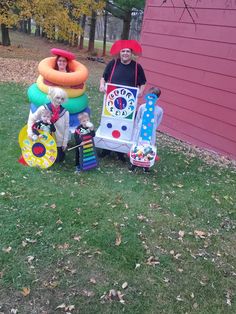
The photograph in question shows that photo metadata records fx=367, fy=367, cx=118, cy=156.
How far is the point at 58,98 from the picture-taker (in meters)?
5.70

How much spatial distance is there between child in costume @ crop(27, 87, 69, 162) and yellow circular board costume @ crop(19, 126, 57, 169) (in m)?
0.17

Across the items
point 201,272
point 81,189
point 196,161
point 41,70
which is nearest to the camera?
point 201,272

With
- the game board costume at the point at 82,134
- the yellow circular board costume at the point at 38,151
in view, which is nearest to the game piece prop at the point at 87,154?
the game board costume at the point at 82,134

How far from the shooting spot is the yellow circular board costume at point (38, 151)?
19.2 feet

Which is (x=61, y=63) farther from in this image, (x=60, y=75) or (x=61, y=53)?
(x=60, y=75)

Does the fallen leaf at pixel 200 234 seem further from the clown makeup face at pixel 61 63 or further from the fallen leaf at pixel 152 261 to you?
the clown makeup face at pixel 61 63

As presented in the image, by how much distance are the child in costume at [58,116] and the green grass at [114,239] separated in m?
0.43

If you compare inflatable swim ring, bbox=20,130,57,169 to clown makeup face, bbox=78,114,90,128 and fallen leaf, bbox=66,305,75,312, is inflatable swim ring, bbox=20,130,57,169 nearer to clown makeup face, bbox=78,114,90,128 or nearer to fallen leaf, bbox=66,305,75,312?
clown makeup face, bbox=78,114,90,128

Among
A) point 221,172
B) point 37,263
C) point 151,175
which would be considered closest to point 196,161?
point 221,172

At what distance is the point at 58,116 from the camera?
588 cm

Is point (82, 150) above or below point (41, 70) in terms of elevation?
below

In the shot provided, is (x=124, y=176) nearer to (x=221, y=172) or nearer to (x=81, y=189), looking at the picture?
(x=81, y=189)

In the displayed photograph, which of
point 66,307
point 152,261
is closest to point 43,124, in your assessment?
point 152,261

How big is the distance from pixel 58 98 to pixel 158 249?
9.14 ft
